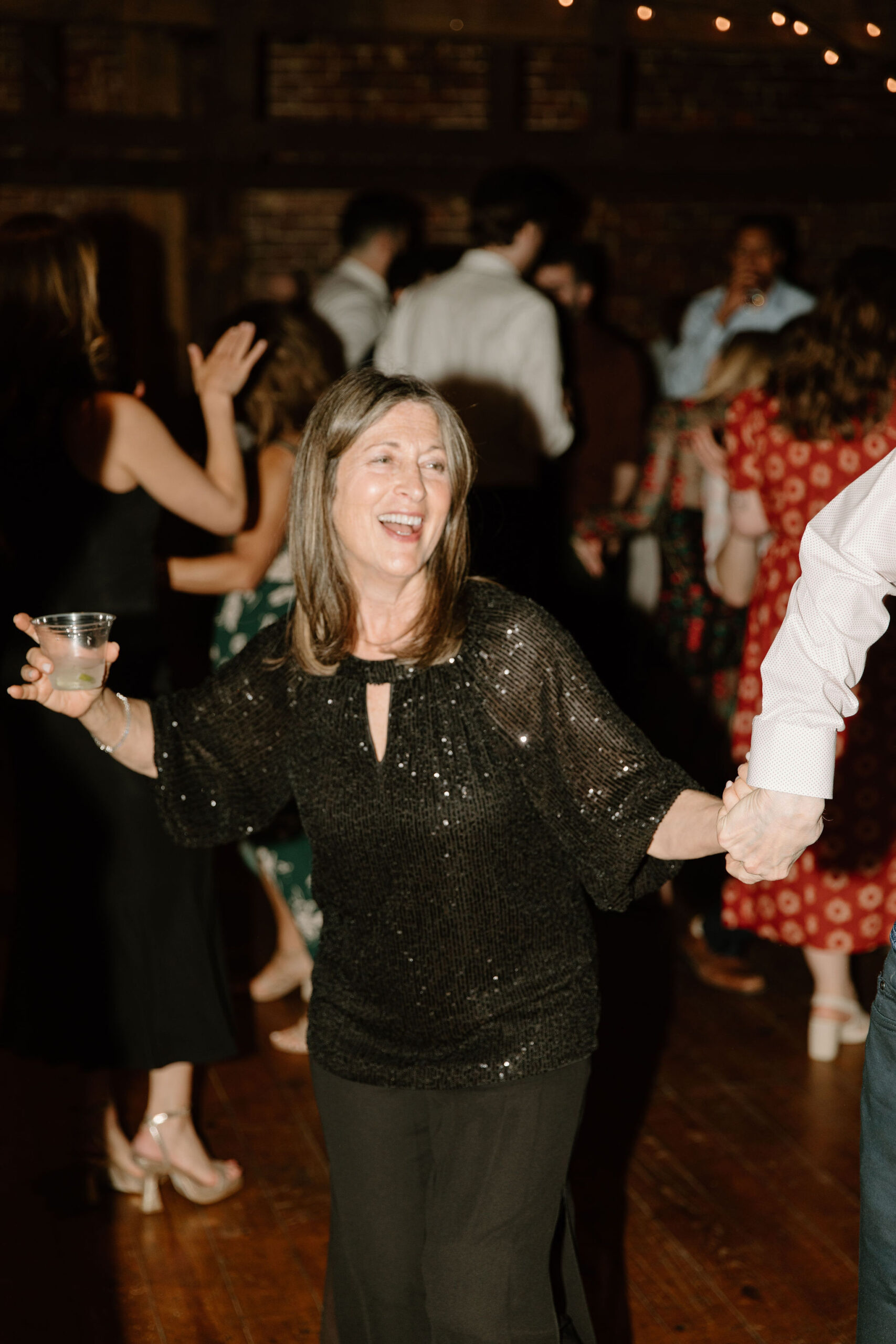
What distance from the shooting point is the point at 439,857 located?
1745 mm

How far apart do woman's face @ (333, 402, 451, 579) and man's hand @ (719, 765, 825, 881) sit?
0.53 metres

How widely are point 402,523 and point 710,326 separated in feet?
14.4

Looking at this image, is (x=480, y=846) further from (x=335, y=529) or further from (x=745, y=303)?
(x=745, y=303)

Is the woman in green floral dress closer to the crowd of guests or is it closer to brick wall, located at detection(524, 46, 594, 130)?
the crowd of guests

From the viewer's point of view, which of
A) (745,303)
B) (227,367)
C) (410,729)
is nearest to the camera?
(410,729)

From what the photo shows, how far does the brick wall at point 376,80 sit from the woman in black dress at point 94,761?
17.3 feet

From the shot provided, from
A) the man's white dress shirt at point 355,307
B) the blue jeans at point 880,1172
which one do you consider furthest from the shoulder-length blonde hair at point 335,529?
the man's white dress shirt at point 355,307

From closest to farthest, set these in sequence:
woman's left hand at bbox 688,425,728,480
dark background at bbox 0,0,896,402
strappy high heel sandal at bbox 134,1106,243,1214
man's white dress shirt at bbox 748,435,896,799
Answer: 1. man's white dress shirt at bbox 748,435,896,799
2. strappy high heel sandal at bbox 134,1106,243,1214
3. woman's left hand at bbox 688,425,728,480
4. dark background at bbox 0,0,896,402

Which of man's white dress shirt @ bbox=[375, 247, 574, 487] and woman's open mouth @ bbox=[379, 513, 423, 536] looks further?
man's white dress shirt @ bbox=[375, 247, 574, 487]

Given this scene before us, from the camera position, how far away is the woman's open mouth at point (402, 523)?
6.00 ft

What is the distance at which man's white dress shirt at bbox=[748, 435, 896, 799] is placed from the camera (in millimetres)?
1419

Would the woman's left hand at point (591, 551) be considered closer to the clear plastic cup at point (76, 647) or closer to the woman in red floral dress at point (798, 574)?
the woman in red floral dress at point (798, 574)

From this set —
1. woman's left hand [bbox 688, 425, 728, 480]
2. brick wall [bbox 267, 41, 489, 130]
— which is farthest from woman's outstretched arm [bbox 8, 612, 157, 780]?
brick wall [bbox 267, 41, 489, 130]

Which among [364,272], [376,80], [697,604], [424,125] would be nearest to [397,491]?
[697,604]
